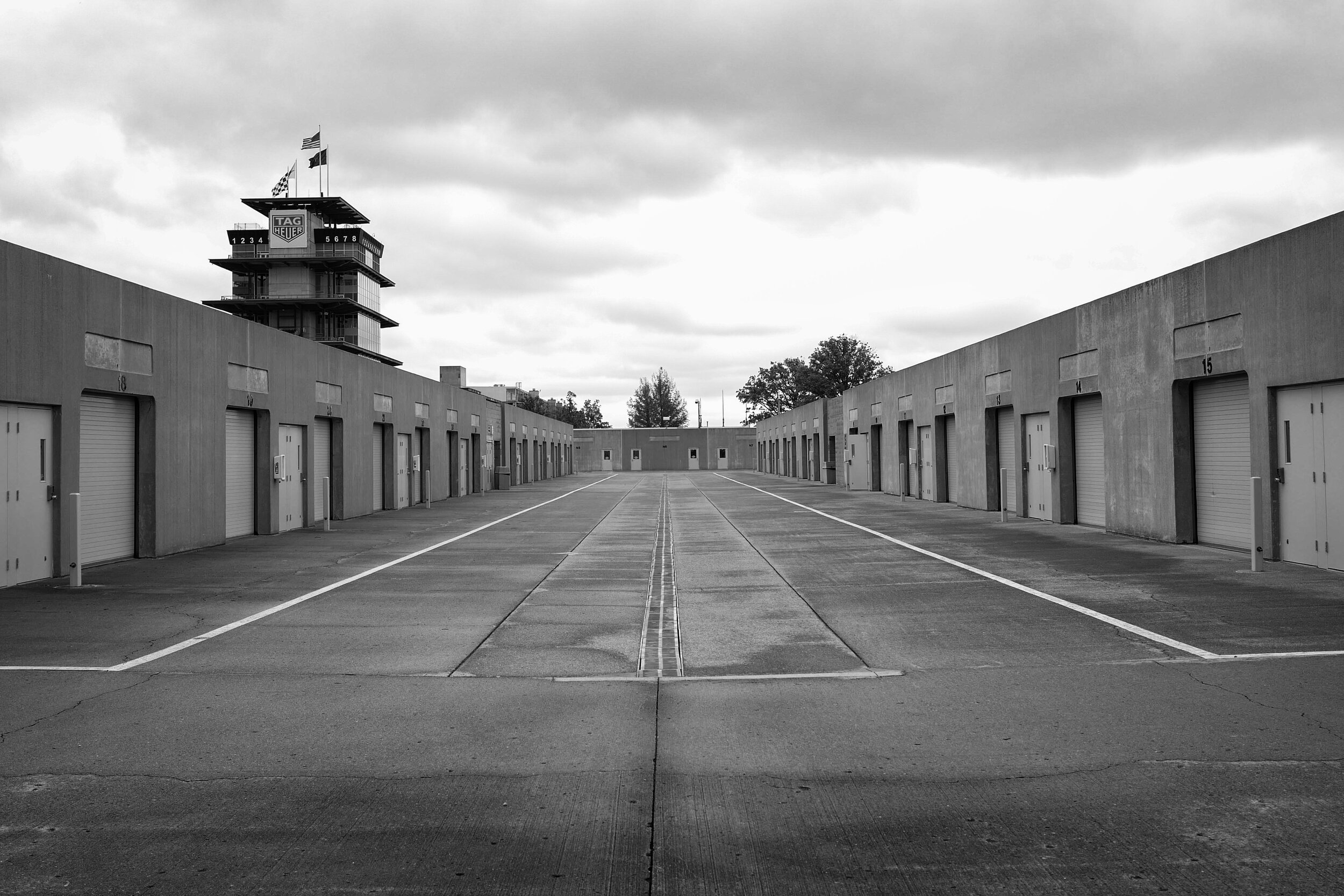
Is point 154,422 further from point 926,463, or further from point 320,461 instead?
point 926,463

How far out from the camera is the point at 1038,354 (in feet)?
66.5

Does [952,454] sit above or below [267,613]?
above

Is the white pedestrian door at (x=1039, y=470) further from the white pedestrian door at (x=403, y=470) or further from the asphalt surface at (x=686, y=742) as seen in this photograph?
the white pedestrian door at (x=403, y=470)

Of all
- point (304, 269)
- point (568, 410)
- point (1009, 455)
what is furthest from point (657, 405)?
point (1009, 455)

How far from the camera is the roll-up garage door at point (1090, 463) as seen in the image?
18078mm

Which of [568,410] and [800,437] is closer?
[800,437]

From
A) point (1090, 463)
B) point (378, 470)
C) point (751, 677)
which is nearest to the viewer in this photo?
point (751, 677)

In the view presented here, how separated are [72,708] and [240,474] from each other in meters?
13.0

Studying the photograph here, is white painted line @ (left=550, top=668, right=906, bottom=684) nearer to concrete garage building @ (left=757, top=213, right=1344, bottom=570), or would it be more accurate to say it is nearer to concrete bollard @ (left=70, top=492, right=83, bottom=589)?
concrete bollard @ (left=70, top=492, right=83, bottom=589)

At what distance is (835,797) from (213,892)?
2722 millimetres

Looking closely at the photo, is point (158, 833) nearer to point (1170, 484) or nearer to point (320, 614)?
point (320, 614)

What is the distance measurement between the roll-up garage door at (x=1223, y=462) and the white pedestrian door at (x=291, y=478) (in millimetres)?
17425

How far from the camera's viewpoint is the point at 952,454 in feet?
91.6

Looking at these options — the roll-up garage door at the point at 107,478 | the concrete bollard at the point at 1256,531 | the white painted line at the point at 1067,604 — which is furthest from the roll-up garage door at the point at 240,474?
the concrete bollard at the point at 1256,531
